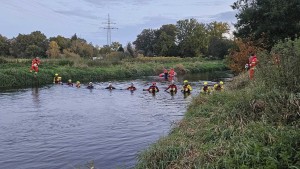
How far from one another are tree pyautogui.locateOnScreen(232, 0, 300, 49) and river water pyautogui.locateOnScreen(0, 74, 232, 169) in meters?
7.64

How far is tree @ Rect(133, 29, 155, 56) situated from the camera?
9144cm

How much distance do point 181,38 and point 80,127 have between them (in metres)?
78.7

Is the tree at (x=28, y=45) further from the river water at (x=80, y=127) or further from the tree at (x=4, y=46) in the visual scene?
the river water at (x=80, y=127)

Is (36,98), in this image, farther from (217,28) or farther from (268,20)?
(217,28)

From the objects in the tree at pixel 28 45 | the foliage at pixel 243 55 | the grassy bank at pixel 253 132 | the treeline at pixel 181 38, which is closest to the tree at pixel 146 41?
the treeline at pixel 181 38

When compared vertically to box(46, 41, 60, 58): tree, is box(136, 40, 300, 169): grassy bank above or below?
below

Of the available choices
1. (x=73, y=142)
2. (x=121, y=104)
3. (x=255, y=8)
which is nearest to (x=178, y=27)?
(x=255, y=8)

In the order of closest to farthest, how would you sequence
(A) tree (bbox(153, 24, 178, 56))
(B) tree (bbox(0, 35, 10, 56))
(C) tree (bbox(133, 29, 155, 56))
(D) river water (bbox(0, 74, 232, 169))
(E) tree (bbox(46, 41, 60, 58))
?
(D) river water (bbox(0, 74, 232, 169)), (E) tree (bbox(46, 41, 60, 58)), (B) tree (bbox(0, 35, 10, 56)), (A) tree (bbox(153, 24, 178, 56)), (C) tree (bbox(133, 29, 155, 56))

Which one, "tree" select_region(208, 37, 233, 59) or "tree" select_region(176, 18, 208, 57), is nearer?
"tree" select_region(208, 37, 233, 59)

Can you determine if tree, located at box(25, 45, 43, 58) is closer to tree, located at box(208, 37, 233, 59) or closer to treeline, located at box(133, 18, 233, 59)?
treeline, located at box(133, 18, 233, 59)

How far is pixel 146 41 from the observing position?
9288 centimetres

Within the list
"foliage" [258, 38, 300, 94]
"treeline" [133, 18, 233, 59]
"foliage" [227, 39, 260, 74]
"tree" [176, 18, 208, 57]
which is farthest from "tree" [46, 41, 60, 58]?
"foliage" [258, 38, 300, 94]

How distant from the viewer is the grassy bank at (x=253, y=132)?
19.0 feet

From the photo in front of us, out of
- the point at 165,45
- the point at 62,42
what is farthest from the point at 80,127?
the point at 165,45
